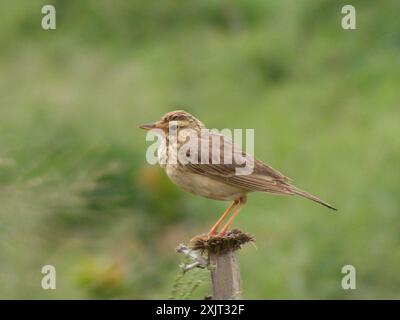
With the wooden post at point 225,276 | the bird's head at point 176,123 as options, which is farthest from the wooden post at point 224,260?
the bird's head at point 176,123

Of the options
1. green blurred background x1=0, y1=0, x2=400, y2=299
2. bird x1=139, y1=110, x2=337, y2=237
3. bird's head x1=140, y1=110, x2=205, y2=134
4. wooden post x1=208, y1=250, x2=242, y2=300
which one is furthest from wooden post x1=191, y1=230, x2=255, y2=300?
green blurred background x1=0, y1=0, x2=400, y2=299

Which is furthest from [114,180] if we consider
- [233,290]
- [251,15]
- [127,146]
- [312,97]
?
[233,290]

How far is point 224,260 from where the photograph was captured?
20.3ft

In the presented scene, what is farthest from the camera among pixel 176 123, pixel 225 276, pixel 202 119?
pixel 202 119

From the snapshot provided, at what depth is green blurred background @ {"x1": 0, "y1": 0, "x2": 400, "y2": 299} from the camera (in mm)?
10062

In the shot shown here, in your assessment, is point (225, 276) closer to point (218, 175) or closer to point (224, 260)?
point (224, 260)

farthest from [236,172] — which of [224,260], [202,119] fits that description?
[202,119]

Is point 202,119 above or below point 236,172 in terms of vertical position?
above

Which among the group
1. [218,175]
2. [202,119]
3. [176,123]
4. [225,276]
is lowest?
[225,276]

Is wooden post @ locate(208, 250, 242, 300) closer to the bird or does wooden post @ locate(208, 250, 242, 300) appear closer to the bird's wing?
the bird

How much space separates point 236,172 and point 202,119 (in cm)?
583

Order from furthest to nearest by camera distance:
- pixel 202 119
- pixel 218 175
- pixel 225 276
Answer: pixel 202 119
pixel 218 175
pixel 225 276

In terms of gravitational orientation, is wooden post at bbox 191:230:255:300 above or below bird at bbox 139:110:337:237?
below

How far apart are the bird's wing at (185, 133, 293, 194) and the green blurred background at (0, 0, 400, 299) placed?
1.09m
